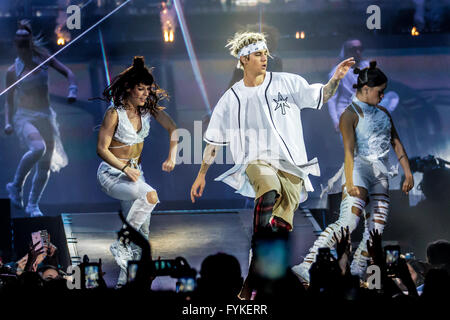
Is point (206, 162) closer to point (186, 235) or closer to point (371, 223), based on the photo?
point (186, 235)

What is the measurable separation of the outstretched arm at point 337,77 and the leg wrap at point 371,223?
1050 mm

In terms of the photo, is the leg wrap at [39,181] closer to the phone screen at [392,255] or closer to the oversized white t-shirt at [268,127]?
the oversized white t-shirt at [268,127]

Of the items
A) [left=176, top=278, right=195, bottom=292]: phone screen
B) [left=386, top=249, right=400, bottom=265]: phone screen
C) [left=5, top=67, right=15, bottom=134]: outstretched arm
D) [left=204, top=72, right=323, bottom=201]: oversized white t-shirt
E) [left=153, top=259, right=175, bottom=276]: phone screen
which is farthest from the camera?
[left=5, top=67, right=15, bottom=134]: outstretched arm

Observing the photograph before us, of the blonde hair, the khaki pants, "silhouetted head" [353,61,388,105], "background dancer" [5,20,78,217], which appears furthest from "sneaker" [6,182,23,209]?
"silhouetted head" [353,61,388,105]

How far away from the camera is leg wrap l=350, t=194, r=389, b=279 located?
6027mm

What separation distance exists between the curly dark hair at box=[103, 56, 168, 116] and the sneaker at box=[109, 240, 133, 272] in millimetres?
1237

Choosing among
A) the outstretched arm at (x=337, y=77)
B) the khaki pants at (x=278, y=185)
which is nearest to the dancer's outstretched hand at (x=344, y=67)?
the outstretched arm at (x=337, y=77)

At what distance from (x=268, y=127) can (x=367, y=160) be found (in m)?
1.01

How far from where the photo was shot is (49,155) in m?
6.75

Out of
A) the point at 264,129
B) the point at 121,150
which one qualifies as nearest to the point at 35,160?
the point at 121,150

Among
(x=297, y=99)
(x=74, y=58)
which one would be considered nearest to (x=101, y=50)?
(x=74, y=58)

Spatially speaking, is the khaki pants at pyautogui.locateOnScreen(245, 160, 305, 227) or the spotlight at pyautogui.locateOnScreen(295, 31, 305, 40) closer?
the khaki pants at pyautogui.locateOnScreen(245, 160, 305, 227)

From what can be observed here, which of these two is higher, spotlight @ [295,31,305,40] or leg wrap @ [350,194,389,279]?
spotlight @ [295,31,305,40]

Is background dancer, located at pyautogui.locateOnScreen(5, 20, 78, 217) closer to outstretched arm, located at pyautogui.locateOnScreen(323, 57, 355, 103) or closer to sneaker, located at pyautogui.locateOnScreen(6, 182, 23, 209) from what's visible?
sneaker, located at pyautogui.locateOnScreen(6, 182, 23, 209)
